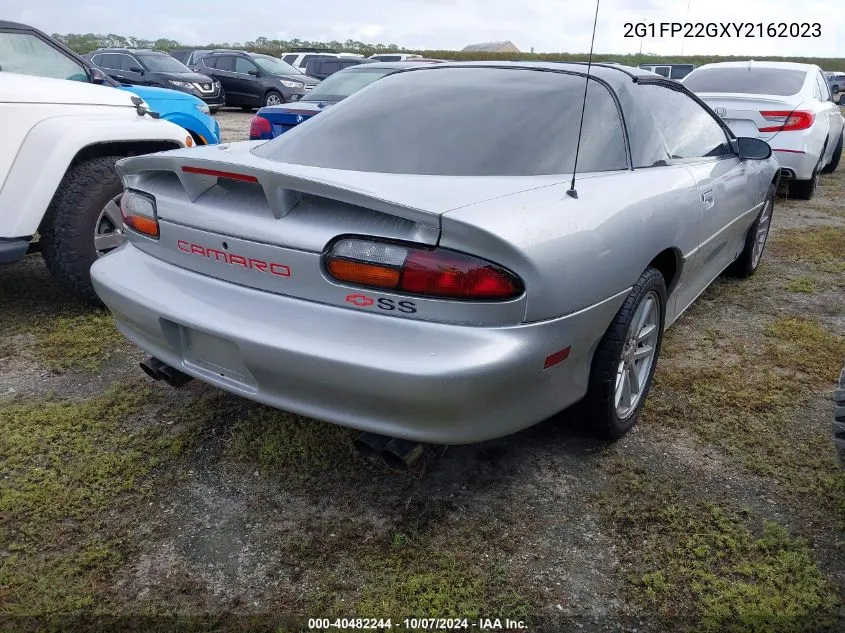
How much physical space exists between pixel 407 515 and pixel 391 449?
0.33 meters

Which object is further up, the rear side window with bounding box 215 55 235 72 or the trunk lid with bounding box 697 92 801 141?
the trunk lid with bounding box 697 92 801 141

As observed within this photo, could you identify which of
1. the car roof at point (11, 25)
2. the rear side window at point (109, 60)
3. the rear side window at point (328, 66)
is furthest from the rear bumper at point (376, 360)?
the rear side window at point (328, 66)

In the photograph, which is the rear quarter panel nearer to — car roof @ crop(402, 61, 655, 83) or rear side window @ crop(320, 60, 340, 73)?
car roof @ crop(402, 61, 655, 83)

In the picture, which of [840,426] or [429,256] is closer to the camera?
[429,256]

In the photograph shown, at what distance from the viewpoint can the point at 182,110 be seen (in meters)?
5.79

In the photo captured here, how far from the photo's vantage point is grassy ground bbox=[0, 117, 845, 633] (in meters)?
1.86

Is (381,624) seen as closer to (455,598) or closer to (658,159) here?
(455,598)

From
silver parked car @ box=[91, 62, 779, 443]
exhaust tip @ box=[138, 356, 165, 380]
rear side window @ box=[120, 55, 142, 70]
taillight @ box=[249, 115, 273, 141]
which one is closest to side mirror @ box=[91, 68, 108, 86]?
taillight @ box=[249, 115, 273, 141]

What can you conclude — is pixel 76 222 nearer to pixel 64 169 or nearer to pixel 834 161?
pixel 64 169

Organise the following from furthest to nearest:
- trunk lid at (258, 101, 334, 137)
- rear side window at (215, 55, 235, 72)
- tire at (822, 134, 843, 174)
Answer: rear side window at (215, 55, 235, 72) < tire at (822, 134, 843, 174) < trunk lid at (258, 101, 334, 137)

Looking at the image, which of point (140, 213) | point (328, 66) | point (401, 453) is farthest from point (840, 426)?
point (328, 66)

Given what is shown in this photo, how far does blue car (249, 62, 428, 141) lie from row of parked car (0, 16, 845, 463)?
3.27m

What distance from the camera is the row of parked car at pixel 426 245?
183 centimetres

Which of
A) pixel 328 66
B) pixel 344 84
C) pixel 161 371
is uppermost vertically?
pixel 344 84
